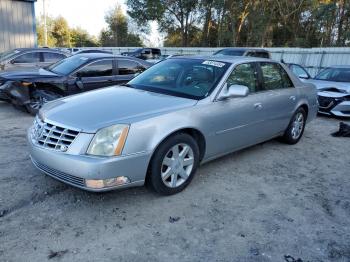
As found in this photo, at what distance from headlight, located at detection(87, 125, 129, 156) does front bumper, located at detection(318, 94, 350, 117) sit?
23.6 feet

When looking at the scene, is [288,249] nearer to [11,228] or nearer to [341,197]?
[341,197]

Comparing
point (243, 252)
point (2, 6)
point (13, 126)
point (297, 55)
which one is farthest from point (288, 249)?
point (297, 55)

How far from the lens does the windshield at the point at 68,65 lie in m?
7.95

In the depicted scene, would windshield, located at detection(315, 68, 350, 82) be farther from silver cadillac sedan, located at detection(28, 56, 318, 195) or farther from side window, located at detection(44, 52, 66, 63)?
side window, located at detection(44, 52, 66, 63)

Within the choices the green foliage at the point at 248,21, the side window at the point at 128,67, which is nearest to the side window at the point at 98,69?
the side window at the point at 128,67

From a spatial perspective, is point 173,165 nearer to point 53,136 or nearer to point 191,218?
point 191,218

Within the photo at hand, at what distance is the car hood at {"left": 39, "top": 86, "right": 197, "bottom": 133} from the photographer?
133 inches

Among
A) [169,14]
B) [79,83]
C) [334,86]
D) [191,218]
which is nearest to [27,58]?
[79,83]

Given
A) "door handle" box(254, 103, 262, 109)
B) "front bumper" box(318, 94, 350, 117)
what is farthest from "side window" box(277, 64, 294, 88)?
"front bumper" box(318, 94, 350, 117)

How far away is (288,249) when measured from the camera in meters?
2.98

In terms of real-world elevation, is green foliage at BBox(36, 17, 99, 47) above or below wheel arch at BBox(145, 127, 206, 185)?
above

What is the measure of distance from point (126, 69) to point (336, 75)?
6.19 meters

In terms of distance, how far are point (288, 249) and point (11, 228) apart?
2.50 meters

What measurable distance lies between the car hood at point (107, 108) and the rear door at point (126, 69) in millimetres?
4201
